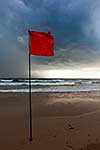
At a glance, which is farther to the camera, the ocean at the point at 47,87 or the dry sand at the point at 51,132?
the ocean at the point at 47,87

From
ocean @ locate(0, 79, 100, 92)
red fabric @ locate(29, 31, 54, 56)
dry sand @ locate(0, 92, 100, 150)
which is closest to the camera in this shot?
dry sand @ locate(0, 92, 100, 150)

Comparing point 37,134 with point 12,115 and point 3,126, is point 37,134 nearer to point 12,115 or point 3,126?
point 3,126

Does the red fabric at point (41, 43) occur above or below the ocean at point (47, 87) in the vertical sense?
above

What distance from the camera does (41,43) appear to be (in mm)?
6164

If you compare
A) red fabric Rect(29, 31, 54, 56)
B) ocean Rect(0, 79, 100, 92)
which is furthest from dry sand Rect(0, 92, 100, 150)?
ocean Rect(0, 79, 100, 92)

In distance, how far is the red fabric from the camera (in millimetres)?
6077

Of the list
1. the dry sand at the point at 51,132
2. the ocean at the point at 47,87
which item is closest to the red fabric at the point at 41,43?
the dry sand at the point at 51,132

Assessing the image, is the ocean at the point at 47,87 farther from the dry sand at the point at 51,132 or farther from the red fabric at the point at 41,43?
the red fabric at the point at 41,43

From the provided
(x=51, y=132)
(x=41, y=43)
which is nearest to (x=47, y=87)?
(x=51, y=132)

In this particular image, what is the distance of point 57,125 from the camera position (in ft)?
26.4

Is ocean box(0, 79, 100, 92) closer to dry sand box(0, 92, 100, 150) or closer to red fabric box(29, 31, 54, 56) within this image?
dry sand box(0, 92, 100, 150)

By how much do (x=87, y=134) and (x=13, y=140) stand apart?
2285mm

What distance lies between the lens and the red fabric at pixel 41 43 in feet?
19.9

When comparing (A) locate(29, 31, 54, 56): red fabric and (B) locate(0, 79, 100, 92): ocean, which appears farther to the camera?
(B) locate(0, 79, 100, 92): ocean
